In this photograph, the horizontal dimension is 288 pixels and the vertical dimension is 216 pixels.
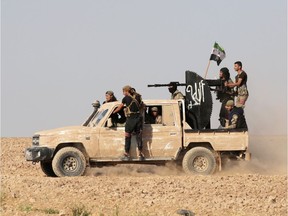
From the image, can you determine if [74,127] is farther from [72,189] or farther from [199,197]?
[199,197]

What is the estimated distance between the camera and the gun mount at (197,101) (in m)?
18.4

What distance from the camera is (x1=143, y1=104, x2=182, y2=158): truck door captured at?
17781 millimetres

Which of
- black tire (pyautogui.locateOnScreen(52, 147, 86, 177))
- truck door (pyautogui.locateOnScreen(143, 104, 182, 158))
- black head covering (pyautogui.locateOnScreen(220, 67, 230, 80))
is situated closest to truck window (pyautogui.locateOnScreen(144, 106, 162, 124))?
truck door (pyautogui.locateOnScreen(143, 104, 182, 158))

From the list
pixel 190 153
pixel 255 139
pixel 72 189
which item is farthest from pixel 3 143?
pixel 72 189

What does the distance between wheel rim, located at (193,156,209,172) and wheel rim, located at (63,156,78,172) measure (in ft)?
9.20

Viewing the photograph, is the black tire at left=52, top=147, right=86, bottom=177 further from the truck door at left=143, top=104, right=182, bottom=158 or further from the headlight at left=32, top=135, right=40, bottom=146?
the truck door at left=143, top=104, right=182, bottom=158

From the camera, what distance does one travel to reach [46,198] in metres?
14.1

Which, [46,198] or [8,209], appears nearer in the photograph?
[8,209]

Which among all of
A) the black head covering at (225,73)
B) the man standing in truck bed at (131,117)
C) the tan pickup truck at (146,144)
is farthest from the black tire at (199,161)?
the black head covering at (225,73)

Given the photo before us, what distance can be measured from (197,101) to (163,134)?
1.31 meters

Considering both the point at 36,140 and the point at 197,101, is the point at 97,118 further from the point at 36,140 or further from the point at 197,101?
the point at 197,101

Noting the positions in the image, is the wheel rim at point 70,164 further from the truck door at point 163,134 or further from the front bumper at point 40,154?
the truck door at point 163,134

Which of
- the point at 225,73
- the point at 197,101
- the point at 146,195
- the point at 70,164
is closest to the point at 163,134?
the point at 197,101

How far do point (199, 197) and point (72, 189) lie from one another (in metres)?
2.46
